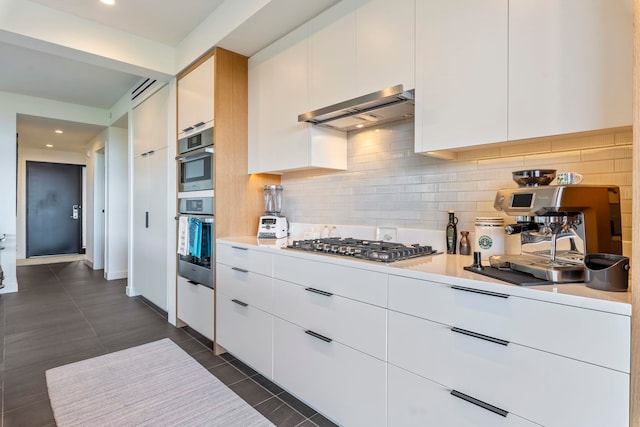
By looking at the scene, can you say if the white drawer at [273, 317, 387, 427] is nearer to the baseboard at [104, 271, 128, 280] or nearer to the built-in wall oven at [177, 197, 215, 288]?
the built-in wall oven at [177, 197, 215, 288]

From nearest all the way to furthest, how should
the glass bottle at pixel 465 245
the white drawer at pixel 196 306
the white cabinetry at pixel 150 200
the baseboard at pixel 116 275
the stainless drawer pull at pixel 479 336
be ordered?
the stainless drawer pull at pixel 479 336 → the glass bottle at pixel 465 245 → the white drawer at pixel 196 306 → the white cabinetry at pixel 150 200 → the baseboard at pixel 116 275

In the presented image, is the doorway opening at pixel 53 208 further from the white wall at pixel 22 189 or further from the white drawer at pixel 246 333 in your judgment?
the white drawer at pixel 246 333

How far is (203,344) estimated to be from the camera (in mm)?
2850

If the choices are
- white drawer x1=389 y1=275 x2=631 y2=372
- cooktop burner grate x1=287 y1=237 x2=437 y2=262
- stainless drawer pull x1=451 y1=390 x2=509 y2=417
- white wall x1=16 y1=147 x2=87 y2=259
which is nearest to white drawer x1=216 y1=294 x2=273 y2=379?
cooktop burner grate x1=287 y1=237 x2=437 y2=262

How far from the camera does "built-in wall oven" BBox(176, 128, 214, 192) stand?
274 cm

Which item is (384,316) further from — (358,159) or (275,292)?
(358,159)

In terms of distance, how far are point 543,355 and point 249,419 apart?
152 centimetres

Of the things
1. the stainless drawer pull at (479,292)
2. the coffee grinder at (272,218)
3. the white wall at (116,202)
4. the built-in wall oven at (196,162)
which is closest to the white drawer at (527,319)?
the stainless drawer pull at (479,292)

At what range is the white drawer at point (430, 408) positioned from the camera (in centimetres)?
114

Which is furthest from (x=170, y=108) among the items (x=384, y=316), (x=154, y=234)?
(x=384, y=316)

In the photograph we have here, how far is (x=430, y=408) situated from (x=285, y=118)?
2.00 m

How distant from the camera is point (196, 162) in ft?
9.64

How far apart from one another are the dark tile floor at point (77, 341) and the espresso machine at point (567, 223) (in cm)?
137

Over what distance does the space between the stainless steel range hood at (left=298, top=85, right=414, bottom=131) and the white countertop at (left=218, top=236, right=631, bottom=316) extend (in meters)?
0.84
